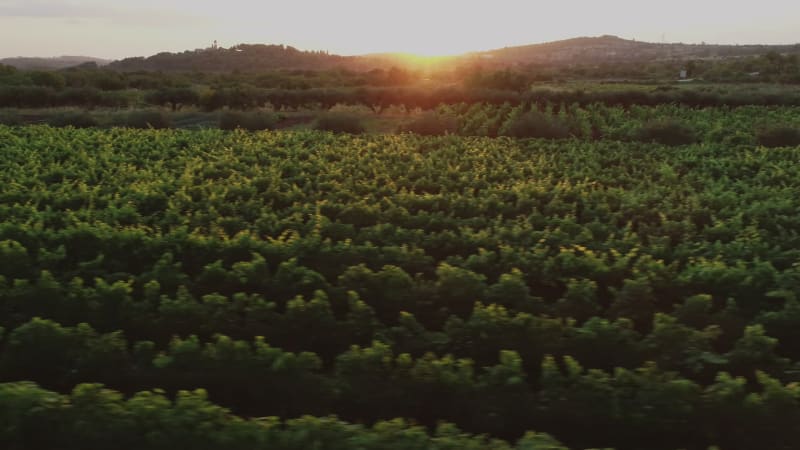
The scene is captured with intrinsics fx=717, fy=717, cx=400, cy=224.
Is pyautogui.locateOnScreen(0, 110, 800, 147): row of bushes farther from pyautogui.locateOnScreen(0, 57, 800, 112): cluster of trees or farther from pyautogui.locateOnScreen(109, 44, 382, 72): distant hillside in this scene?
pyautogui.locateOnScreen(109, 44, 382, 72): distant hillside

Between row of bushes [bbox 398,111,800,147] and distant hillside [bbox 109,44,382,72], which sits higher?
distant hillside [bbox 109,44,382,72]

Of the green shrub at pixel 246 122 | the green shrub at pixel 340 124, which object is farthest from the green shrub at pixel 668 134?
the green shrub at pixel 246 122

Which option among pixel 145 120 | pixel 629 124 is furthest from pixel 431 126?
pixel 145 120

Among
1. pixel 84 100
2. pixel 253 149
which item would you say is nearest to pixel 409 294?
pixel 253 149

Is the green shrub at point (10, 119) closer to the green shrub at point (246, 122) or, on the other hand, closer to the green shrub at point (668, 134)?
the green shrub at point (246, 122)

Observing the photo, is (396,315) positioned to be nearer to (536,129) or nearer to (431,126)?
(536,129)

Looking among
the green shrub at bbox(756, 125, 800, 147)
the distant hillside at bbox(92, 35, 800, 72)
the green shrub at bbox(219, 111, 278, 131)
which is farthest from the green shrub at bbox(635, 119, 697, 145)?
the distant hillside at bbox(92, 35, 800, 72)
